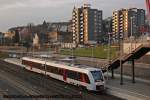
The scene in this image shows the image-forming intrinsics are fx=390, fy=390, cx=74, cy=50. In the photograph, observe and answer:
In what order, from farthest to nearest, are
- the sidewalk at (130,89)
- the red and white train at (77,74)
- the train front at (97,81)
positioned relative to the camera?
the red and white train at (77,74) < the train front at (97,81) < the sidewalk at (130,89)

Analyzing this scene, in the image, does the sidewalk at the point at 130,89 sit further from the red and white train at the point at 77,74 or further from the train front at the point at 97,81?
the red and white train at the point at 77,74

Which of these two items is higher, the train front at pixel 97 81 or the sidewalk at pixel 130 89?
the train front at pixel 97 81

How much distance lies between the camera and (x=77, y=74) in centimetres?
5266

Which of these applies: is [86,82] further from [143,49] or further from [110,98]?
[143,49]

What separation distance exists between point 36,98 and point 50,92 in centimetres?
632

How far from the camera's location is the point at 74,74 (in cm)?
5378

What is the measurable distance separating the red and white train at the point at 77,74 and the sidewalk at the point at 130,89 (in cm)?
207

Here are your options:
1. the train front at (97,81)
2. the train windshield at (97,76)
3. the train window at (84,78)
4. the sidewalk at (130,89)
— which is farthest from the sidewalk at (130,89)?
the train window at (84,78)

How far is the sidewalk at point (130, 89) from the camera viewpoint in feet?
145

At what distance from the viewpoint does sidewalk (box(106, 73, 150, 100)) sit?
44.1 meters

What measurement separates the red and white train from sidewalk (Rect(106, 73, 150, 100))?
6.79 ft

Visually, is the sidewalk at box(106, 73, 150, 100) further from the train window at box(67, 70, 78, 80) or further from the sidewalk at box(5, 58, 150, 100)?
the train window at box(67, 70, 78, 80)

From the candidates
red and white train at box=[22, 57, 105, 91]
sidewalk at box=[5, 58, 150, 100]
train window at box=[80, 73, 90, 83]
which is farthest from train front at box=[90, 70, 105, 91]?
sidewalk at box=[5, 58, 150, 100]

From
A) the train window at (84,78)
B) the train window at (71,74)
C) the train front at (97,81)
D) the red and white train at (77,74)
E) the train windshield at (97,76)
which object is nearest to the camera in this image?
the train front at (97,81)
